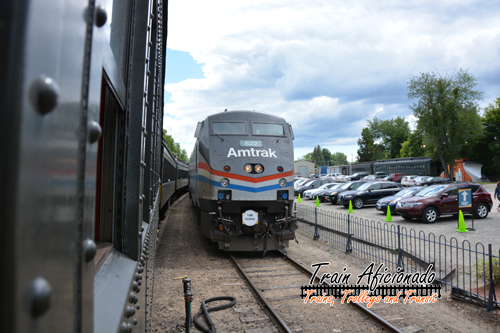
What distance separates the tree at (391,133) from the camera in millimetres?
84312

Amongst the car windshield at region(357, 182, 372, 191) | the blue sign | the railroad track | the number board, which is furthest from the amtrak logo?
the car windshield at region(357, 182, 372, 191)

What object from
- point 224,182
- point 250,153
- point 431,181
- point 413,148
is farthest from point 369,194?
point 413,148

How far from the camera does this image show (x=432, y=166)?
47656 mm

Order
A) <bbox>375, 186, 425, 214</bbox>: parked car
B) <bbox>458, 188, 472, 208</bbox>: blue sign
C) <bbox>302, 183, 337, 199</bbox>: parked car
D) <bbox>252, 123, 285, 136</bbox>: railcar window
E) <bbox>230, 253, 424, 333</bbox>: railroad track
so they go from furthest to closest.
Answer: <bbox>302, 183, 337, 199</bbox>: parked car → <bbox>375, 186, 425, 214</bbox>: parked car → <bbox>458, 188, 472, 208</bbox>: blue sign → <bbox>252, 123, 285, 136</bbox>: railcar window → <bbox>230, 253, 424, 333</bbox>: railroad track

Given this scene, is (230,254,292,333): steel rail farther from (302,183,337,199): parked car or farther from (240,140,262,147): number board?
(302,183,337,199): parked car

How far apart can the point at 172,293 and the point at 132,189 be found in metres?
5.17

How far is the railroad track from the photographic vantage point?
4.76 m

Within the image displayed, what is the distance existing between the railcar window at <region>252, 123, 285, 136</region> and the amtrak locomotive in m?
0.03

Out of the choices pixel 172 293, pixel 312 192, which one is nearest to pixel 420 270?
pixel 172 293

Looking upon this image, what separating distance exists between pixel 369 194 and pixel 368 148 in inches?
2925

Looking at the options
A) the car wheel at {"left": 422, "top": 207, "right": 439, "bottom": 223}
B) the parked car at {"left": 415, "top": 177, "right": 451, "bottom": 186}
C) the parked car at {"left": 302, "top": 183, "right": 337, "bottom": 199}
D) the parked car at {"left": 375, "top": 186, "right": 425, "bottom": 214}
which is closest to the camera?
the car wheel at {"left": 422, "top": 207, "right": 439, "bottom": 223}

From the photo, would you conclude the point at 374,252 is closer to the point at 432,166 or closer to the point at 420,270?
the point at 420,270

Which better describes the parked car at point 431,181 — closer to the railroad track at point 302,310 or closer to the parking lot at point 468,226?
the parking lot at point 468,226

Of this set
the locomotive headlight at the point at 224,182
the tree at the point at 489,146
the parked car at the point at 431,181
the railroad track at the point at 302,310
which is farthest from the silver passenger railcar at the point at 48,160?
the tree at the point at 489,146
